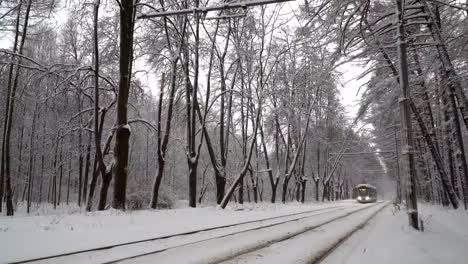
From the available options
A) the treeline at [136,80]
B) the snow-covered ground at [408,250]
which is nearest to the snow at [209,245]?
the snow-covered ground at [408,250]

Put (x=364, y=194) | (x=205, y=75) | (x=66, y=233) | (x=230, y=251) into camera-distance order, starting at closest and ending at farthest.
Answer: (x=230, y=251) → (x=66, y=233) → (x=205, y=75) → (x=364, y=194)

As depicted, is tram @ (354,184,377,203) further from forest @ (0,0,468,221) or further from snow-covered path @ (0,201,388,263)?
snow-covered path @ (0,201,388,263)

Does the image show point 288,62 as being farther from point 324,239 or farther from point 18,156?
point 18,156

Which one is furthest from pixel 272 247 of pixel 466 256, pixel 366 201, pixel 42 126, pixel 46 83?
pixel 366 201

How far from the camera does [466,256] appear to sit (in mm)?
5070

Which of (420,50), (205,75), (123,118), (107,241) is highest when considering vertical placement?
(205,75)

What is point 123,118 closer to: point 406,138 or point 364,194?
point 406,138

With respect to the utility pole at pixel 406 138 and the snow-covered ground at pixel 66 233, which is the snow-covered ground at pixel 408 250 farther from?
the snow-covered ground at pixel 66 233

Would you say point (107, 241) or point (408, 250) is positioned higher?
point (107, 241)

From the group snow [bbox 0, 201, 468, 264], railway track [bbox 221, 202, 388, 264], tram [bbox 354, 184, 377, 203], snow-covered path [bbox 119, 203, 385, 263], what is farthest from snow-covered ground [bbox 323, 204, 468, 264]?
tram [bbox 354, 184, 377, 203]

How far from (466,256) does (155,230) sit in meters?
6.01

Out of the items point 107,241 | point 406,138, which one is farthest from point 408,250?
point 107,241

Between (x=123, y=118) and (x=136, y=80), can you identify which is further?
(x=136, y=80)

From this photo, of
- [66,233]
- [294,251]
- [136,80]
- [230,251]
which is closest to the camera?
[230,251]
